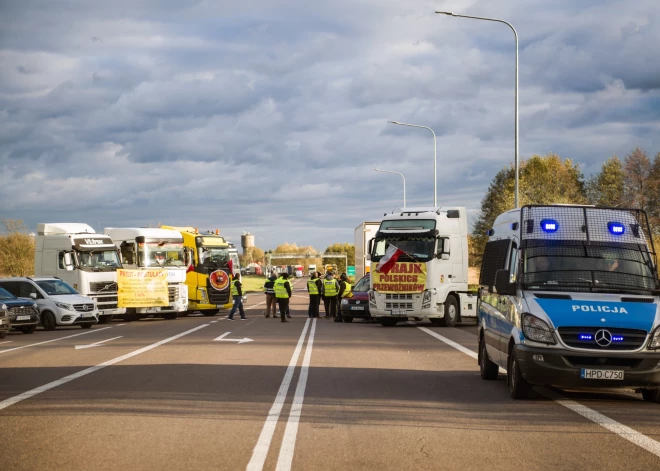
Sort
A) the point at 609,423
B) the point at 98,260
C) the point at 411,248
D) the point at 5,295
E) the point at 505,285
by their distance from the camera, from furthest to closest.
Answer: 1. the point at 98,260
2. the point at 5,295
3. the point at 411,248
4. the point at 505,285
5. the point at 609,423

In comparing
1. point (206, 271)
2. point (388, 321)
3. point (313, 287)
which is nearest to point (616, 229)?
point (388, 321)

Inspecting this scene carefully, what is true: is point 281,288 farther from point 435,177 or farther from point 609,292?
point 609,292

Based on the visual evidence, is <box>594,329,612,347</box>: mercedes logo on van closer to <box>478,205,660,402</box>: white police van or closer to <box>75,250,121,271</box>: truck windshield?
<box>478,205,660,402</box>: white police van

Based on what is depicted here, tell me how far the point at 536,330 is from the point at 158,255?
1188 inches

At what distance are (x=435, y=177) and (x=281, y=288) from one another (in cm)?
1941

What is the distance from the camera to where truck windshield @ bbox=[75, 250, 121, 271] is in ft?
119

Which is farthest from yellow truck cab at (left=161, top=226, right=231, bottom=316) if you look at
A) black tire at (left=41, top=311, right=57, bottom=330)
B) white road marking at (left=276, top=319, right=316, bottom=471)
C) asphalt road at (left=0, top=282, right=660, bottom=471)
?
white road marking at (left=276, top=319, right=316, bottom=471)

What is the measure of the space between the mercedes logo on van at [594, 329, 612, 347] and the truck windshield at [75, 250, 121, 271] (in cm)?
2804

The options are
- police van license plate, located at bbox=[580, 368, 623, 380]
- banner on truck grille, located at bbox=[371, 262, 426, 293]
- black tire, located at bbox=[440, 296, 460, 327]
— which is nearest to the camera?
police van license plate, located at bbox=[580, 368, 623, 380]

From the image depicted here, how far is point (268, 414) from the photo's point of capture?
34.7 feet

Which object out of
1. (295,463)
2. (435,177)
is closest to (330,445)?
(295,463)

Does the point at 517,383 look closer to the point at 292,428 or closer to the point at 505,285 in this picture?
the point at 505,285

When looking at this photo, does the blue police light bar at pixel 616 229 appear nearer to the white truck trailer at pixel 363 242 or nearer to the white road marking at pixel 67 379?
the white road marking at pixel 67 379

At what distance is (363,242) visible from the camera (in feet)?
130
